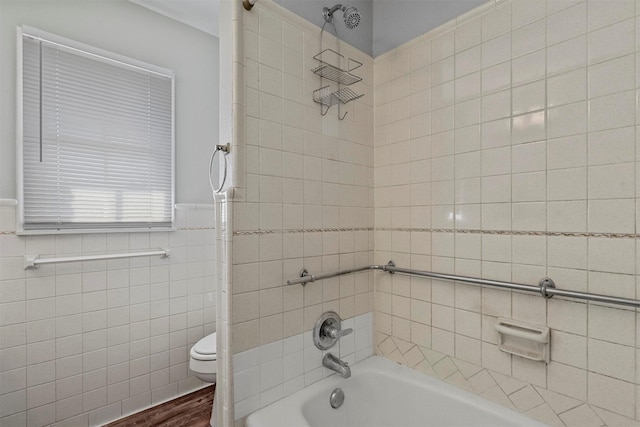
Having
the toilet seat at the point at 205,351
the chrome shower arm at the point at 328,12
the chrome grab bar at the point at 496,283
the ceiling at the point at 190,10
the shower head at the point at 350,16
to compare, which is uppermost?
the ceiling at the point at 190,10

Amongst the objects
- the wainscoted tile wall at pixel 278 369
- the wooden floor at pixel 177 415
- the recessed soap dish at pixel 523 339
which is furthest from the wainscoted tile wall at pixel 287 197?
the wooden floor at pixel 177 415

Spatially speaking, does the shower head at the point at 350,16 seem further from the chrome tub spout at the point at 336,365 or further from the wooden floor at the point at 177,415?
the wooden floor at the point at 177,415

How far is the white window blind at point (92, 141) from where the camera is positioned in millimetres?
1843

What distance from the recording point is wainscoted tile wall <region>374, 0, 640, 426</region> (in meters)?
1.09

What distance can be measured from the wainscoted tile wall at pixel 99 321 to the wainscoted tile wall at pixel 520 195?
1510 mm

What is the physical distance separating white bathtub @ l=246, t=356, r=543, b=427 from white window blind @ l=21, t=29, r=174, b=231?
1.57m

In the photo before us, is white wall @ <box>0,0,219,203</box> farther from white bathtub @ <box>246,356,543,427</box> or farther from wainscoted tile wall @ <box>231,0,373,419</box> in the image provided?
white bathtub @ <box>246,356,543,427</box>

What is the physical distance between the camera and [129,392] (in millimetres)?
2150

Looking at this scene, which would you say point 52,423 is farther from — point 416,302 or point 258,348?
point 416,302

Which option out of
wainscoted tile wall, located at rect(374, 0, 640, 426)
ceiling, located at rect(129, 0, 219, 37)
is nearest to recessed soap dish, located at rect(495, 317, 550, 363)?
wainscoted tile wall, located at rect(374, 0, 640, 426)

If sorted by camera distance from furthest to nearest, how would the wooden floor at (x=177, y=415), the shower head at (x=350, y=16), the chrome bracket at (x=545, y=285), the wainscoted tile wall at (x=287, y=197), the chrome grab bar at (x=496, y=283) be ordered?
1. the wooden floor at (x=177, y=415)
2. the shower head at (x=350, y=16)
3. the wainscoted tile wall at (x=287, y=197)
4. the chrome bracket at (x=545, y=285)
5. the chrome grab bar at (x=496, y=283)

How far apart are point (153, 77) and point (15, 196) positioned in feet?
3.66

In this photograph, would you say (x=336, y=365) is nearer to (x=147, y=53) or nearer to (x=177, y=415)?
(x=177, y=415)

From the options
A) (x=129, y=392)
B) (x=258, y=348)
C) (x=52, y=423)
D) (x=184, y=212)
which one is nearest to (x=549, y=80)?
(x=258, y=348)
